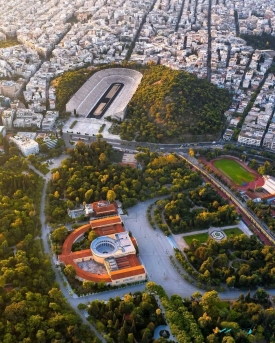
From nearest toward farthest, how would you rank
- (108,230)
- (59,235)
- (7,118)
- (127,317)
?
(127,317) → (59,235) → (108,230) → (7,118)

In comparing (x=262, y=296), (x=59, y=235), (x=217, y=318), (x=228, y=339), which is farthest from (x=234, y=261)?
(x=59, y=235)

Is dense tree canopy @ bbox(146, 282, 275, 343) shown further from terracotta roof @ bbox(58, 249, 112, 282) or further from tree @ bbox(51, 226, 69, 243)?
tree @ bbox(51, 226, 69, 243)

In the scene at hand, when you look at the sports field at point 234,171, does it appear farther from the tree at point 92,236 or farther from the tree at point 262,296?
the tree at point 92,236

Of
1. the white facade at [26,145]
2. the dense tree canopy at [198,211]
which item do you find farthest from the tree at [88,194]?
the white facade at [26,145]

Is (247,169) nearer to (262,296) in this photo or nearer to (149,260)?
(149,260)

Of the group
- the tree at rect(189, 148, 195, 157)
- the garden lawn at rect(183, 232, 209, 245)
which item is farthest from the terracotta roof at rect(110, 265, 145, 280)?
the tree at rect(189, 148, 195, 157)

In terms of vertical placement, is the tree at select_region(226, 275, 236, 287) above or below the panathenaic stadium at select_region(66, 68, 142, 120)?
above

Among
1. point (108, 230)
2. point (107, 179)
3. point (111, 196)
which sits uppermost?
point (111, 196)
